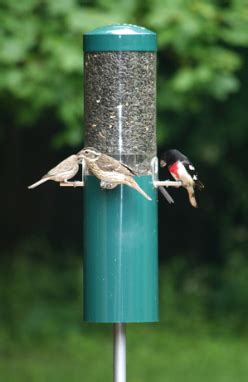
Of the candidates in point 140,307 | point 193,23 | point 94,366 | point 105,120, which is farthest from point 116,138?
point 94,366

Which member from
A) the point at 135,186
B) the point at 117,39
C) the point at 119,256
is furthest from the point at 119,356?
the point at 117,39

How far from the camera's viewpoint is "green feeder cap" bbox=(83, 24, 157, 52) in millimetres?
5906

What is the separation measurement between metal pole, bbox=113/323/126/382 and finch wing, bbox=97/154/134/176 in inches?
24.4

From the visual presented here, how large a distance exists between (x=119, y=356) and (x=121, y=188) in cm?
70

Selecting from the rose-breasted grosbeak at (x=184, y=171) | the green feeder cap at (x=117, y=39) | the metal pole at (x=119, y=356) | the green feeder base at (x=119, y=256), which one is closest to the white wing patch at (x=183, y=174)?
the rose-breasted grosbeak at (x=184, y=171)

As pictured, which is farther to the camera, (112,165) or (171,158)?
(171,158)

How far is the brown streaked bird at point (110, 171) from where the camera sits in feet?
18.7

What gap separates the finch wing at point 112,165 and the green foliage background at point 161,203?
9.15ft

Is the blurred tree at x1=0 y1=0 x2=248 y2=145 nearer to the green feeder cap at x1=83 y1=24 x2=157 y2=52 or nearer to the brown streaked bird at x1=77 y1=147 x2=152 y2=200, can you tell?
the green feeder cap at x1=83 y1=24 x2=157 y2=52

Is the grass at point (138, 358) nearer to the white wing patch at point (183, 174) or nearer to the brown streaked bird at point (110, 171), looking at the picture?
the white wing patch at point (183, 174)

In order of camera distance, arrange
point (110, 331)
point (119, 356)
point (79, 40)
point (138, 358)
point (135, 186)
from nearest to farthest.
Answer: point (119, 356), point (135, 186), point (79, 40), point (138, 358), point (110, 331)

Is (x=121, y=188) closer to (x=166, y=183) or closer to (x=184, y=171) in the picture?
(x=166, y=183)

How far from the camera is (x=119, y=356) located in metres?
5.63

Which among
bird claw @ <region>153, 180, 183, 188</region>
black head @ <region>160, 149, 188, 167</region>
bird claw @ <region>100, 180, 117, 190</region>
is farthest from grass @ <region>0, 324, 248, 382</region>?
bird claw @ <region>100, 180, 117, 190</region>
